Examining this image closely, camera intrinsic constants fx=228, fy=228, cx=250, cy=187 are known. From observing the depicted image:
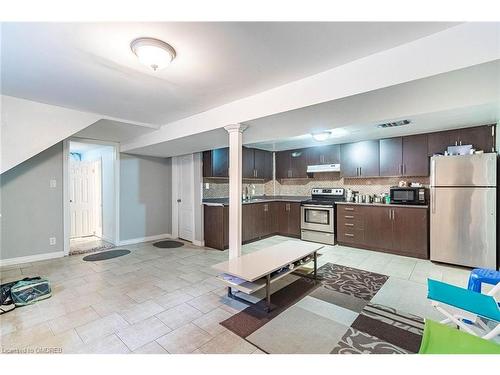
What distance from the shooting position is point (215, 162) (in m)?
4.96

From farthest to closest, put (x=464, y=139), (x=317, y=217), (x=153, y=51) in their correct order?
(x=317, y=217) < (x=464, y=139) < (x=153, y=51)

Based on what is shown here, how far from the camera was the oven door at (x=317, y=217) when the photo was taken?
4.99 metres

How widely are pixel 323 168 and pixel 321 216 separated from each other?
44.0 inches

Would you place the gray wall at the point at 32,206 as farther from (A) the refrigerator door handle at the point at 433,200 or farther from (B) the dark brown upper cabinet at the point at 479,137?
(B) the dark brown upper cabinet at the point at 479,137

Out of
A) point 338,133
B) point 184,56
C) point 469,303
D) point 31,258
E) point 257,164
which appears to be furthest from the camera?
point 257,164

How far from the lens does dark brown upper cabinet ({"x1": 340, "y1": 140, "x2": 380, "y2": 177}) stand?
4703 millimetres

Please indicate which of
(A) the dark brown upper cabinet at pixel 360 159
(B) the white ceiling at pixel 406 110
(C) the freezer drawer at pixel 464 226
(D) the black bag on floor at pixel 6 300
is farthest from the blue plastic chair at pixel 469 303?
(D) the black bag on floor at pixel 6 300

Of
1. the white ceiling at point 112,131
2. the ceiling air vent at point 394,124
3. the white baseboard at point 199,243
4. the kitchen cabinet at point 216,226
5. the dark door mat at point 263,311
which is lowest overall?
the dark door mat at point 263,311

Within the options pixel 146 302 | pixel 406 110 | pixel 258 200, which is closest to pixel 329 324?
pixel 146 302

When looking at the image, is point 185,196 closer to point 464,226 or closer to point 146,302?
point 146,302

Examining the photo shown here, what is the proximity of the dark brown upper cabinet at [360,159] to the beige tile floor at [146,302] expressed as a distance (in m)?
1.69

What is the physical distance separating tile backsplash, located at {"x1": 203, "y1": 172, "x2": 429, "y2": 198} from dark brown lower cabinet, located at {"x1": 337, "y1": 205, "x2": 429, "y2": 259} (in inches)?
27.4

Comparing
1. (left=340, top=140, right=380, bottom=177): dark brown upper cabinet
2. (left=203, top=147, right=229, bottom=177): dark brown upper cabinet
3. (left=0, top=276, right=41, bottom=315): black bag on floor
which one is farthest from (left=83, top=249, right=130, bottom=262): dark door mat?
(left=340, top=140, right=380, bottom=177): dark brown upper cabinet

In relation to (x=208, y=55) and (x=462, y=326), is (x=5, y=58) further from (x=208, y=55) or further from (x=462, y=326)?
(x=462, y=326)
